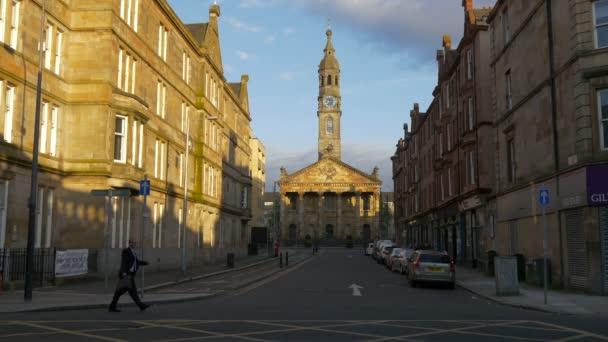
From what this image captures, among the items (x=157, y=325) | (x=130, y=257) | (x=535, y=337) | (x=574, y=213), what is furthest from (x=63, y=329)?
(x=574, y=213)

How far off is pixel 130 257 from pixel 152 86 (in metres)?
18.2

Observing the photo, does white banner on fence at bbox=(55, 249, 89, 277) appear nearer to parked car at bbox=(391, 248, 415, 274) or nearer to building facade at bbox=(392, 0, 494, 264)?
parked car at bbox=(391, 248, 415, 274)

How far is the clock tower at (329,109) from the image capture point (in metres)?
133

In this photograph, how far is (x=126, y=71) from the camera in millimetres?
27969

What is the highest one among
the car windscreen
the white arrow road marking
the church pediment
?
the church pediment

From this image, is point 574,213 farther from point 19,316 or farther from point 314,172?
point 314,172

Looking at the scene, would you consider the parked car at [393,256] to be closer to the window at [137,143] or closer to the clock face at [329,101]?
the window at [137,143]

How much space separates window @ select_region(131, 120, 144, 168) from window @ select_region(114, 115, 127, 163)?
1.73 feet

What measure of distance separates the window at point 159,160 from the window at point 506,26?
63.8 ft

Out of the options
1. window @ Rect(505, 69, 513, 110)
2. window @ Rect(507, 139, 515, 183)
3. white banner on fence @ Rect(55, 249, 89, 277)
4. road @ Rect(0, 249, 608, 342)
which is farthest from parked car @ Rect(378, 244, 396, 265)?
white banner on fence @ Rect(55, 249, 89, 277)

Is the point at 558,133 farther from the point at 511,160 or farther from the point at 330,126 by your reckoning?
the point at 330,126

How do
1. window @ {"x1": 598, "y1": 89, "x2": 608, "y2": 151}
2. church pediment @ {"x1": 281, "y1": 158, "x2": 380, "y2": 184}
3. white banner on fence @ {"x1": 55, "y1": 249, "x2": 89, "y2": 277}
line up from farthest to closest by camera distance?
church pediment @ {"x1": 281, "y1": 158, "x2": 380, "y2": 184}
white banner on fence @ {"x1": 55, "y1": 249, "x2": 89, "y2": 277}
window @ {"x1": 598, "y1": 89, "x2": 608, "y2": 151}

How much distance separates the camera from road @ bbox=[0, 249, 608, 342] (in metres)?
10.4

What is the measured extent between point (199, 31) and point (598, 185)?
33.2 meters
